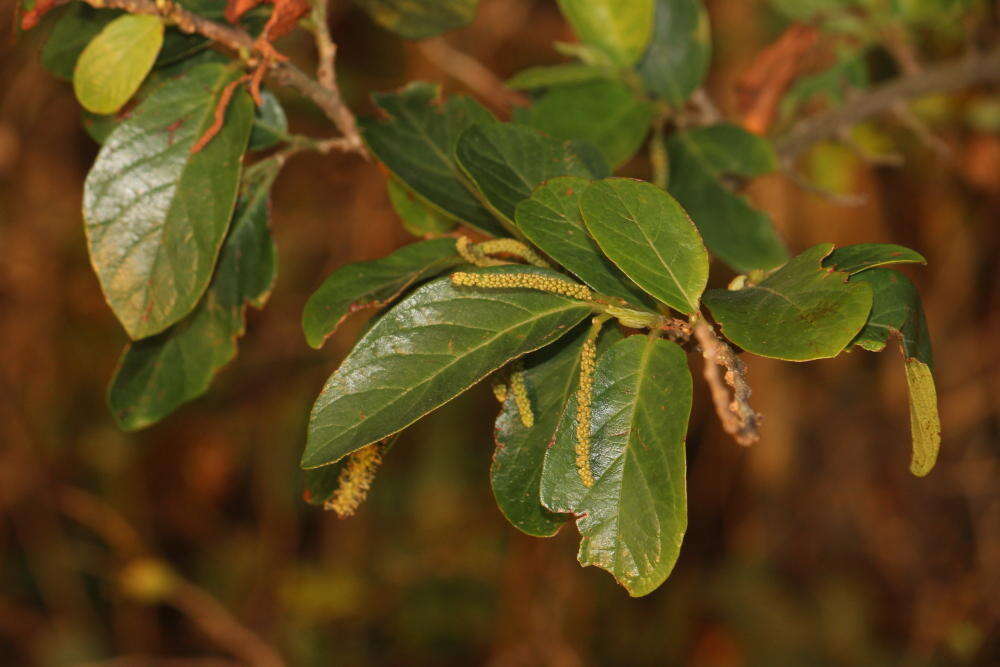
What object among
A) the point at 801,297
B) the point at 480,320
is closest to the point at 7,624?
the point at 480,320

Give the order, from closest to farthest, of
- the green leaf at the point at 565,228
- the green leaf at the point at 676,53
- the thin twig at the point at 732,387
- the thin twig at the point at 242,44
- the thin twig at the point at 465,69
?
the thin twig at the point at 732,387
the green leaf at the point at 565,228
the thin twig at the point at 242,44
the green leaf at the point at 676,53
the thin twig at the point at 465,69

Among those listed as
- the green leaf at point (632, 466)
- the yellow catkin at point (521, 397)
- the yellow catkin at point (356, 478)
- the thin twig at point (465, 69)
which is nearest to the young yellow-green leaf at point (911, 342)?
the green leaf at point (632, 466)

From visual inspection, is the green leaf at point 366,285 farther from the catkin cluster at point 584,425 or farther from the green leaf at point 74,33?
the green leaf at point 74,33

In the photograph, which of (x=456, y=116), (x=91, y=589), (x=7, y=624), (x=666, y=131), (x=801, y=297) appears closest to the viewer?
(x=801, y=297)

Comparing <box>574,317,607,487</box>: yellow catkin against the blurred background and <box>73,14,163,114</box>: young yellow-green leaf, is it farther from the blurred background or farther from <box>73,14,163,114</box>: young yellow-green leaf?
the blurred background

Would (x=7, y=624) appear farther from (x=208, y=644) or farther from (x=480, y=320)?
(x=480, y=320)

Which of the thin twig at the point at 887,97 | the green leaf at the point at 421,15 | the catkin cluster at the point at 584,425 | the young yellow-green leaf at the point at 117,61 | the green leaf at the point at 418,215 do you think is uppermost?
the young yellow-green leaf at the point at 117,61
